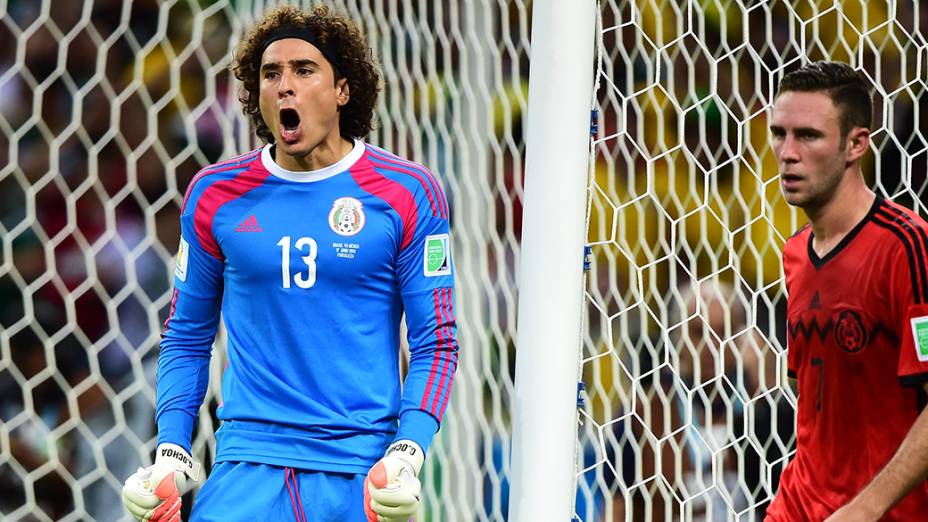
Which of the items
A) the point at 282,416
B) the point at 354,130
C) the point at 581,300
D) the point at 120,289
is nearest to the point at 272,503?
the point at 282,416

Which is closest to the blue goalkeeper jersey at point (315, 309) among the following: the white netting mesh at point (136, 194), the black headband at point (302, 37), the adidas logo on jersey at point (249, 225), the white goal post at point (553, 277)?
the adidas logo on jersey at point (249, 225)

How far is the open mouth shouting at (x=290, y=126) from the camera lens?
81.3 inches

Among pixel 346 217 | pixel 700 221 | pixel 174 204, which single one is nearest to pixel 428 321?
pixel 346 217

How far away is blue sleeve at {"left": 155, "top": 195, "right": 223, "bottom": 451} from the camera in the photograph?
2.12 metres

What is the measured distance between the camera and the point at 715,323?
403 centimetres

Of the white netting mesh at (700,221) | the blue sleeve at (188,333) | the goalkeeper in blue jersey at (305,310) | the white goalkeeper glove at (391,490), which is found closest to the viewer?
the white goalkeeper glove at (391,490)

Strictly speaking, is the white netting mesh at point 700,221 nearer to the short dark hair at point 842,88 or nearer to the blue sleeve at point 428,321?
the short dark hair at point 842,88

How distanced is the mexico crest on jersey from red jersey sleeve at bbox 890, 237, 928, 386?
0.84 metres

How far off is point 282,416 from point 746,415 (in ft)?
5.31

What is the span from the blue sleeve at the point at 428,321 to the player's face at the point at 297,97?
0.20 meters

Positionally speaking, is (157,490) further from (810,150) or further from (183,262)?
(810,150)

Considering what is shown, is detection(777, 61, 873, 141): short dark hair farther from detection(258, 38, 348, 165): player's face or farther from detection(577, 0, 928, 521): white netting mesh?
detection(577, 0, 928, 521): white netting mesh

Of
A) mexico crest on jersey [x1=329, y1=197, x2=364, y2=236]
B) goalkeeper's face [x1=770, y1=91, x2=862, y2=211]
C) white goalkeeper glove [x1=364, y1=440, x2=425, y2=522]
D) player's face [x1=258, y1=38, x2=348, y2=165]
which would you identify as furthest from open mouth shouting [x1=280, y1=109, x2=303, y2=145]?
goalkeeper's face [x1=770, y1=91, x2=862, y2=211]


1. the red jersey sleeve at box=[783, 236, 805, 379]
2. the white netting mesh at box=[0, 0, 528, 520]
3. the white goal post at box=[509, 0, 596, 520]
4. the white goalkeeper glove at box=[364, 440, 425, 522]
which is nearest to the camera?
the white goalkeeper glove at box=[364, 440, 425, 522]
